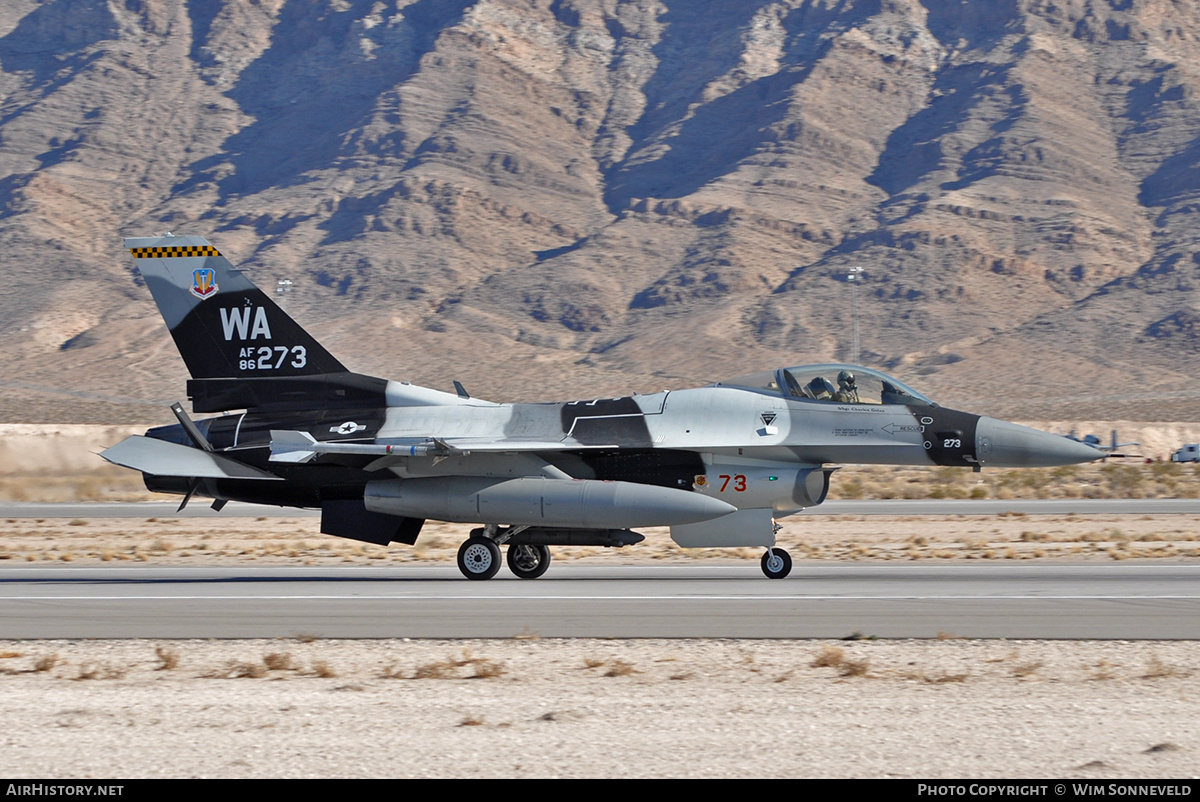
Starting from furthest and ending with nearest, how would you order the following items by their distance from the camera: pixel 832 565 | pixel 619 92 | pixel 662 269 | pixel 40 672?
1. pixel 619 92
2. pixel 662 269
3. pixel 832 565
4. pixel 40 672

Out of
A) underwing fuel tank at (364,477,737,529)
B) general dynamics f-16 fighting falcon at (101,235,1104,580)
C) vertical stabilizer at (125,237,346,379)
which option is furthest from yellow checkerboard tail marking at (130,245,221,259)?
underwing fuel tank at (364,477,737,529)

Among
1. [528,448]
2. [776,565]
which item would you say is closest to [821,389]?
[776,565]

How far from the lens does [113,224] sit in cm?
11300

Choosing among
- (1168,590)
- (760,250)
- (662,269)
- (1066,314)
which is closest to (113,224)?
(662,269)

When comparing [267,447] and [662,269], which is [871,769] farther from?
[662,269]

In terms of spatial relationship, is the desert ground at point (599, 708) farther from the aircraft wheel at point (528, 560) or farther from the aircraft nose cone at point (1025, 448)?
the aircraft wheel at point (528, 560)

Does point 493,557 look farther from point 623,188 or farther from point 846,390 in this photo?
point 623,188

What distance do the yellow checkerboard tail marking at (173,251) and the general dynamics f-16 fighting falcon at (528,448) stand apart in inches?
23.9

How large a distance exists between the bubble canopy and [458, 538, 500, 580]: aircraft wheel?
4.01 m

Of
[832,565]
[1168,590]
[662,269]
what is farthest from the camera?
[662,269]

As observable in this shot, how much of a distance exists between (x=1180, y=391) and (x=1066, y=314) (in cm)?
1159

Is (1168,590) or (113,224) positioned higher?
(113,224)

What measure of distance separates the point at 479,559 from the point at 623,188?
333ft

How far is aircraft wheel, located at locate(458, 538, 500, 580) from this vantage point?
1820cm
